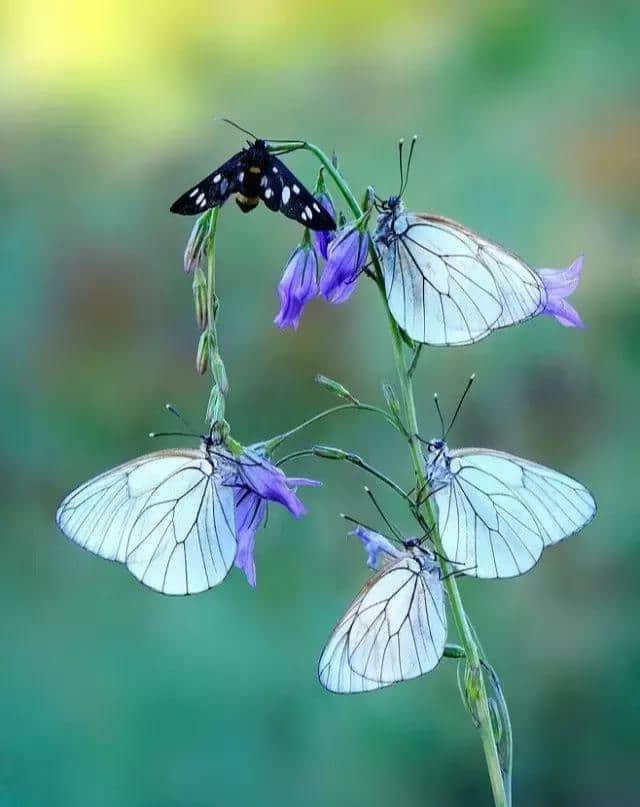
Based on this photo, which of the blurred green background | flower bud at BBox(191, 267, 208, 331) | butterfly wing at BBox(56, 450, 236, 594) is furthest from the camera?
the blurred green background

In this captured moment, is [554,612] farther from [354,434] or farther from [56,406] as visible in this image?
[56,406]

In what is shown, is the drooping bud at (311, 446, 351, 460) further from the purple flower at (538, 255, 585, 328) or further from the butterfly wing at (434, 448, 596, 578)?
the purple flower at (538, 255, 585, 328)

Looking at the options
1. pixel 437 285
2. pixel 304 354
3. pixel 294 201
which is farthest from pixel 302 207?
pixel 304 354

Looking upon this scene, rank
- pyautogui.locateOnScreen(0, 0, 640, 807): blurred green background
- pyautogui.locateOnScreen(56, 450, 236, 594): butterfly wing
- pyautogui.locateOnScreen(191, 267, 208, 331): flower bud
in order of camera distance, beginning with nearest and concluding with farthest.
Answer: pyautogui.locateOnScreen(191, 267, 208, 331): flower bud
pyautogui.locateOnScreen(56, 450, 236, 594): butterfly wing
pyautogui.locateOnScreen(0, 0, 640, 807): blurred green background

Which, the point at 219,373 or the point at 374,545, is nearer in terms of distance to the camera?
the point at 219,373

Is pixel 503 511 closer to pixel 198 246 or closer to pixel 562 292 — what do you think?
pixel 562 292

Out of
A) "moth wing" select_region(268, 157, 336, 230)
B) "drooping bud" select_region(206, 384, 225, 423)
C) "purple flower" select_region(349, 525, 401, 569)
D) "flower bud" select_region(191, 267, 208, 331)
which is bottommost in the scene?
"purple flower" select_region(349, 525, 401, 569)

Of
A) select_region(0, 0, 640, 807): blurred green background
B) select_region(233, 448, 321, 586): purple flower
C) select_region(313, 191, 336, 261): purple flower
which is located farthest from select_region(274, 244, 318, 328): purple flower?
select_region(0, 0, 640, 807): blurred green background
